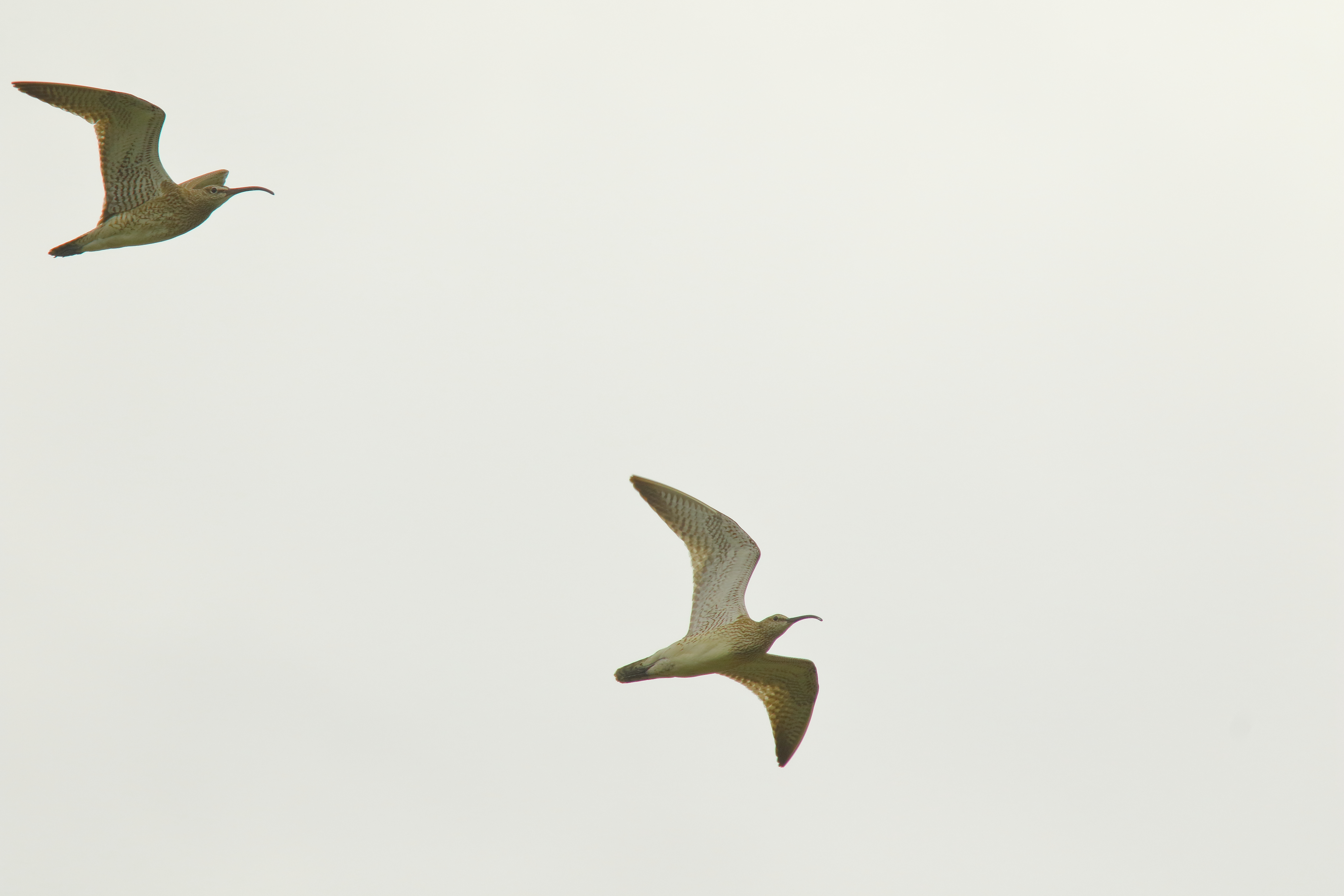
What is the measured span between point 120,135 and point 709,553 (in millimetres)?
9603

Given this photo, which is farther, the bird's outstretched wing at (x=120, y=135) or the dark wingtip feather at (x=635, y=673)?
the bird's outstretched wing at (x=120, y=135)

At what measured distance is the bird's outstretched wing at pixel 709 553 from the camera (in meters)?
24.8

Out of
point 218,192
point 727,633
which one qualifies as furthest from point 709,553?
point 218,192

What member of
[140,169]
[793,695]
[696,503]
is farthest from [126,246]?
[793,695]

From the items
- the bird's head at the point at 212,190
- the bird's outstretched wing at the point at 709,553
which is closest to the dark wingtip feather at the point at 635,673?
the bird's outstretched wing at the point at 709,553

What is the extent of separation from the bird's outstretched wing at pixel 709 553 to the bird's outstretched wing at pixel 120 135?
775 centimetres

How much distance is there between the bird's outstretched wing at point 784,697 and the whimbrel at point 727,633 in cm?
1

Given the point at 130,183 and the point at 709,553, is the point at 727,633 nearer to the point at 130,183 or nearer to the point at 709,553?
the point at 709,553

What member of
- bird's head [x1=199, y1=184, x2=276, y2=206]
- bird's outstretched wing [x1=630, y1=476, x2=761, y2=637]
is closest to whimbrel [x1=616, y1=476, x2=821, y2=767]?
bird's outstretched wing [x1=630, y1=476, x2=761, y2=637]

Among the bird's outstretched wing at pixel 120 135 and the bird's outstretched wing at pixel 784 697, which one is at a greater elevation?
the bird's outstretched wing at pixel 120 135

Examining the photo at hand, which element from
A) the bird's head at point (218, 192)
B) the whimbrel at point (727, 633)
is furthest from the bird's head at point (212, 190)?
the whimbrel at point (727, 633)

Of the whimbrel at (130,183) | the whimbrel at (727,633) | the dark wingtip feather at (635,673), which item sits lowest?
the dark wingtip feather at (635,673)

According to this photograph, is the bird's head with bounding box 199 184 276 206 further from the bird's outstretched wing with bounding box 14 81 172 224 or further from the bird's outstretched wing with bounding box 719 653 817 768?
the bird's outstretched wing with bounding box 719 653 817 768

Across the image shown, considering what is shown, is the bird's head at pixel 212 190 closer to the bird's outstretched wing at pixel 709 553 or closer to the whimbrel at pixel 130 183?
the whimbrel at pixel 130 183
